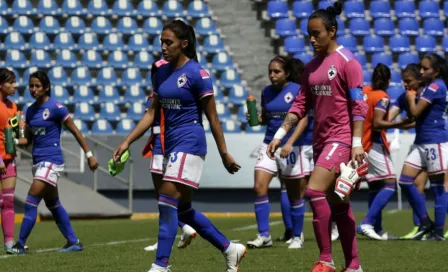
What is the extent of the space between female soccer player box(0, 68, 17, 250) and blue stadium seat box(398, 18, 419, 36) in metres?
14.0

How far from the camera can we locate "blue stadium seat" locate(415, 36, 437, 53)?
24.6 m

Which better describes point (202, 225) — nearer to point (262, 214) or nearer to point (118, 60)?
point (262, 214)

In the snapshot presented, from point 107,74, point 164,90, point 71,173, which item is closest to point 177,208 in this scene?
point 164,90

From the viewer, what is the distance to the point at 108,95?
890 inches

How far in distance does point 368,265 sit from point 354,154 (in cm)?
184

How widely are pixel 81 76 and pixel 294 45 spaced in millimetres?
4564

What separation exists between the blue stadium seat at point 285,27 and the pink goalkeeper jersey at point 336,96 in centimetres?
1584

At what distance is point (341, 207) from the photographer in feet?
27.1

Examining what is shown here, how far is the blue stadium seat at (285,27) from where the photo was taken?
2403 cm

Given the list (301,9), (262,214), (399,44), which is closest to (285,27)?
(301,9)

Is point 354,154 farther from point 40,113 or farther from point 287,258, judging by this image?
point 40,113

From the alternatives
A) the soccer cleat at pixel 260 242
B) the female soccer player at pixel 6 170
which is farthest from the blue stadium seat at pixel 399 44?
the female soccer player at pixel 6 170

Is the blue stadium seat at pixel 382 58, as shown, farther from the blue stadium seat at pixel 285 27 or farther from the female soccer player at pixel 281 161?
the female soccer player at pixel 281 161

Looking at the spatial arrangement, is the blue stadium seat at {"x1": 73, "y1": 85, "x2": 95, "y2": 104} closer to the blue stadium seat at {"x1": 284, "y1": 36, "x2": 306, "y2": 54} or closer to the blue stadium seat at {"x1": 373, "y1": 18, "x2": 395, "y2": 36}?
the blue stadium seat at {"x1": 284, "y1": 36, "x2": 306, "y2": 54}
